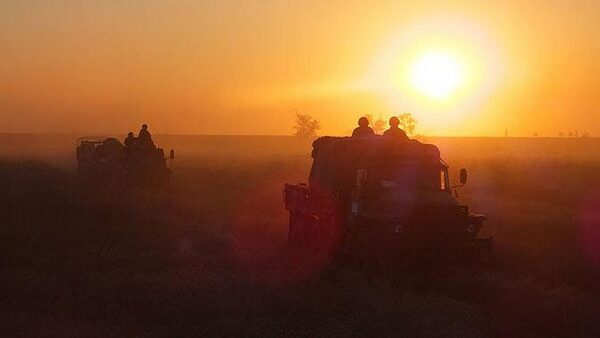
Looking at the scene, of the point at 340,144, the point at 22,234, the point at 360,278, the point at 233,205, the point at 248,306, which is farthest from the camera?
the point at 233,205

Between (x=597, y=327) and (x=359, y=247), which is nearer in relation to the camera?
(x=597, y=327)

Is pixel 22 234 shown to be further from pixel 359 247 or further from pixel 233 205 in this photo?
Answer: pixel 233 205

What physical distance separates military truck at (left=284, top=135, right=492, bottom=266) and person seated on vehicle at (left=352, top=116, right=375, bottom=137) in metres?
0.80

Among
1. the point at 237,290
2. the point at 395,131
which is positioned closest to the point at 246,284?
the point at 237,290

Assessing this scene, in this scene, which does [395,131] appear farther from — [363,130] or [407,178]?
[407,178]

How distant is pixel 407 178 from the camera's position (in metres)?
14.0

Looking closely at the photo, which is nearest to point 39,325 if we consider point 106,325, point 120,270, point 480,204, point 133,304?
point 106,325

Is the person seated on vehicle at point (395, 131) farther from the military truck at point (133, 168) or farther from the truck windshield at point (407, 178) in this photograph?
the military truck at point (133, 168)

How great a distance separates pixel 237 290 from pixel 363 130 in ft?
21.8

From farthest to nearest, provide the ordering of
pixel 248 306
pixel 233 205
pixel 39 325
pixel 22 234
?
pixel 233 205 < pixel 22 234 < pixel 248 306 < pixel 39 325

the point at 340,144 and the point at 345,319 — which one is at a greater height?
the point at 340,144

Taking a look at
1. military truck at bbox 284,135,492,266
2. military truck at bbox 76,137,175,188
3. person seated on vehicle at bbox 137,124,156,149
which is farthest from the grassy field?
person seated on vehicle at bbox 137,124,156,149

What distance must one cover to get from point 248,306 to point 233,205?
16.2m

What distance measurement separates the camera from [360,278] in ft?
41.5
